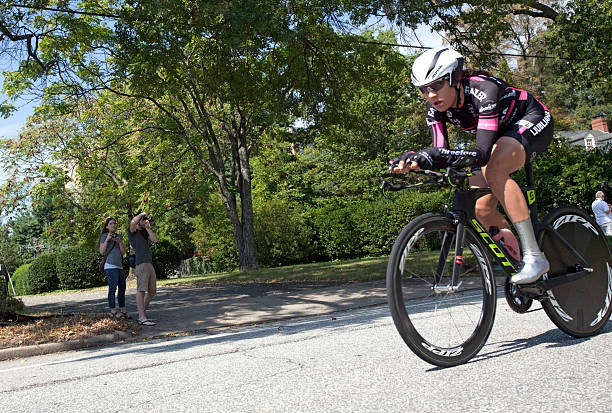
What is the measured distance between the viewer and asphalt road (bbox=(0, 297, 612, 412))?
126 inches

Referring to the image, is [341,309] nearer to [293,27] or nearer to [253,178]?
[293,27]

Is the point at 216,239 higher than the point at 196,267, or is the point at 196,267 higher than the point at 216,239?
the point at 216,239

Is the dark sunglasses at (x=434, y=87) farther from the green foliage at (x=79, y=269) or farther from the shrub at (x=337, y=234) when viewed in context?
the green foliage at (x=79, y=269)

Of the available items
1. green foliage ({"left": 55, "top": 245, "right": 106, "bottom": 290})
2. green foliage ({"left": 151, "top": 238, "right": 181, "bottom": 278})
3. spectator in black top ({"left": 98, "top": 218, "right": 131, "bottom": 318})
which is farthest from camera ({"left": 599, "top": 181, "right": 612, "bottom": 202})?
green foliage ({"left": 55, "top": 245, "right": 106, "bottom": 290})

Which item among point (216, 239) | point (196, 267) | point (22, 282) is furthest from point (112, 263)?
point (196, 267)

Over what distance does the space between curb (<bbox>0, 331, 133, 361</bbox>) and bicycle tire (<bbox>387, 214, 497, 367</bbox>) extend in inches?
233

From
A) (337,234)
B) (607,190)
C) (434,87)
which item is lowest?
(337,234)

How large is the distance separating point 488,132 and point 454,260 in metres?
0.86

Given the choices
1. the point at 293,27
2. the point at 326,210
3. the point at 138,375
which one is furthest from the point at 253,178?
the point at 138,375

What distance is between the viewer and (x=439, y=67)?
3.83 metres

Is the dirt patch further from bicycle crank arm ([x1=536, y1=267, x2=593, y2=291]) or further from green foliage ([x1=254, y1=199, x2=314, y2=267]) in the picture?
green foliage ([x1=254, y1=199, x2=314, y2=267])

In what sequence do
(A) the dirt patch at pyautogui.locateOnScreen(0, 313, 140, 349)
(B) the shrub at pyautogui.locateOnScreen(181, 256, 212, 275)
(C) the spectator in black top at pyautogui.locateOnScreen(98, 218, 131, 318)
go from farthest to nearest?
(B) the shrub at pyautogui.locateOnScreen(181, 256, 212, 275) → (C) the spectator in black top at pyautogui.locateOnScreen(98, 218, 131, 318) → (A) the dirt patch at pyautogui.locateOnScreen(0, 313, 140, 349)

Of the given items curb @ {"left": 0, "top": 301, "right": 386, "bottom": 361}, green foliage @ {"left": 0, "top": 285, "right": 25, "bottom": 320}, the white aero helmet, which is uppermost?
the white aero helmet

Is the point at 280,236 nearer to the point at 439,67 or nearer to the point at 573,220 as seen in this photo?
the point at 573,220
